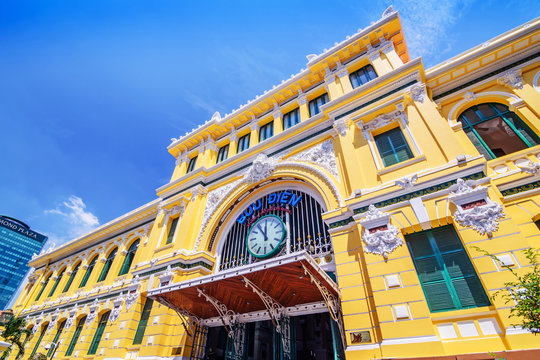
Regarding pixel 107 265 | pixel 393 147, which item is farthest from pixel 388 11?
pixel 107 265

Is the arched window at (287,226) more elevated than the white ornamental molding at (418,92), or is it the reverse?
the white ornamental molding at (418,92)

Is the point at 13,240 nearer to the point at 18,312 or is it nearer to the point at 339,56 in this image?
the point at 18,312

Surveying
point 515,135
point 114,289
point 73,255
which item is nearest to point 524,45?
point 515,135

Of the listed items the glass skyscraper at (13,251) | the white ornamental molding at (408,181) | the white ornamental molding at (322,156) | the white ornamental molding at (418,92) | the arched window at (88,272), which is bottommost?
the white ornamental molding at (408,181)

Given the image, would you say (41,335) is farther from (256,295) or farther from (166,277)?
(256,295)

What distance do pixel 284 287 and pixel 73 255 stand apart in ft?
84.5

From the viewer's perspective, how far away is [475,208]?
7758 mm

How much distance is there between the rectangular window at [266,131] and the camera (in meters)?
18.0

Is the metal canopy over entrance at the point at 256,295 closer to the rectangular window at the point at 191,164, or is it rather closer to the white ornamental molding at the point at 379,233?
the white ornamental molding at the point at 379,233

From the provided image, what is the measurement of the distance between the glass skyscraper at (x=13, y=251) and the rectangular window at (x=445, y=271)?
457 ft

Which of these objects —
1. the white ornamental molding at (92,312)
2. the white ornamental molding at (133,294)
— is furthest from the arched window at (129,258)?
the white ornamental molding at (133,294)

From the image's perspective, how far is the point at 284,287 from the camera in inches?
378

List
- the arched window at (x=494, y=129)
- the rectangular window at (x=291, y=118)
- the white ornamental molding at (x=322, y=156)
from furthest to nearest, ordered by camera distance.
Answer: the rectangular window at (x=291, y=118) < the white ornamental molding at (x=322, y=156) < the arched window at (x=494, y=129)

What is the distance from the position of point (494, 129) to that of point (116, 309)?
21784 mm
